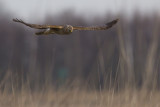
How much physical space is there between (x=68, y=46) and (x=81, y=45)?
0.82m

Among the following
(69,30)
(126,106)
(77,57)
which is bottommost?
(77,57)

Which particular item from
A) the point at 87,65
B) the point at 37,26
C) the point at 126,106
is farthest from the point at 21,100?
the point at 87,65

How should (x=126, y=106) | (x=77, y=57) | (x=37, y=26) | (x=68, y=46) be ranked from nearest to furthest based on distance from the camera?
(x=37, y=26) < (x=126, y=106) < (x=77, y=57) < (x=68, y=46)

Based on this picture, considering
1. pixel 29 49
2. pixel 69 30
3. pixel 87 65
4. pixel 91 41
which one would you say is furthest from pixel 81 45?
pixel 69 30

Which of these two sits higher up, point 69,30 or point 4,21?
point 69,30

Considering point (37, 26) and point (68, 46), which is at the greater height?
point (37, 26)

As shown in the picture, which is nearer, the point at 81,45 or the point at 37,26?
the point at 37,26

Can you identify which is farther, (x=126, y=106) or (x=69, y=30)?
(x=126, y=106)

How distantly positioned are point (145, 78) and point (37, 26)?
8.00ft

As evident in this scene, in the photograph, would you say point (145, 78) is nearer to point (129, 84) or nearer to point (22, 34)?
point (129, 84)

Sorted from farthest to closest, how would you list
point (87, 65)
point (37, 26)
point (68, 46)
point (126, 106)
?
point (68, 46) → point (87, 65) → point (126, 106) → point (37, 26)

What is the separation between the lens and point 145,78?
23.5 feet

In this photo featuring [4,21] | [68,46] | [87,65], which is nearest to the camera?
[87,65]

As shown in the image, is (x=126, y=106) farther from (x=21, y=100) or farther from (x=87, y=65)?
(x=87, y=65)
